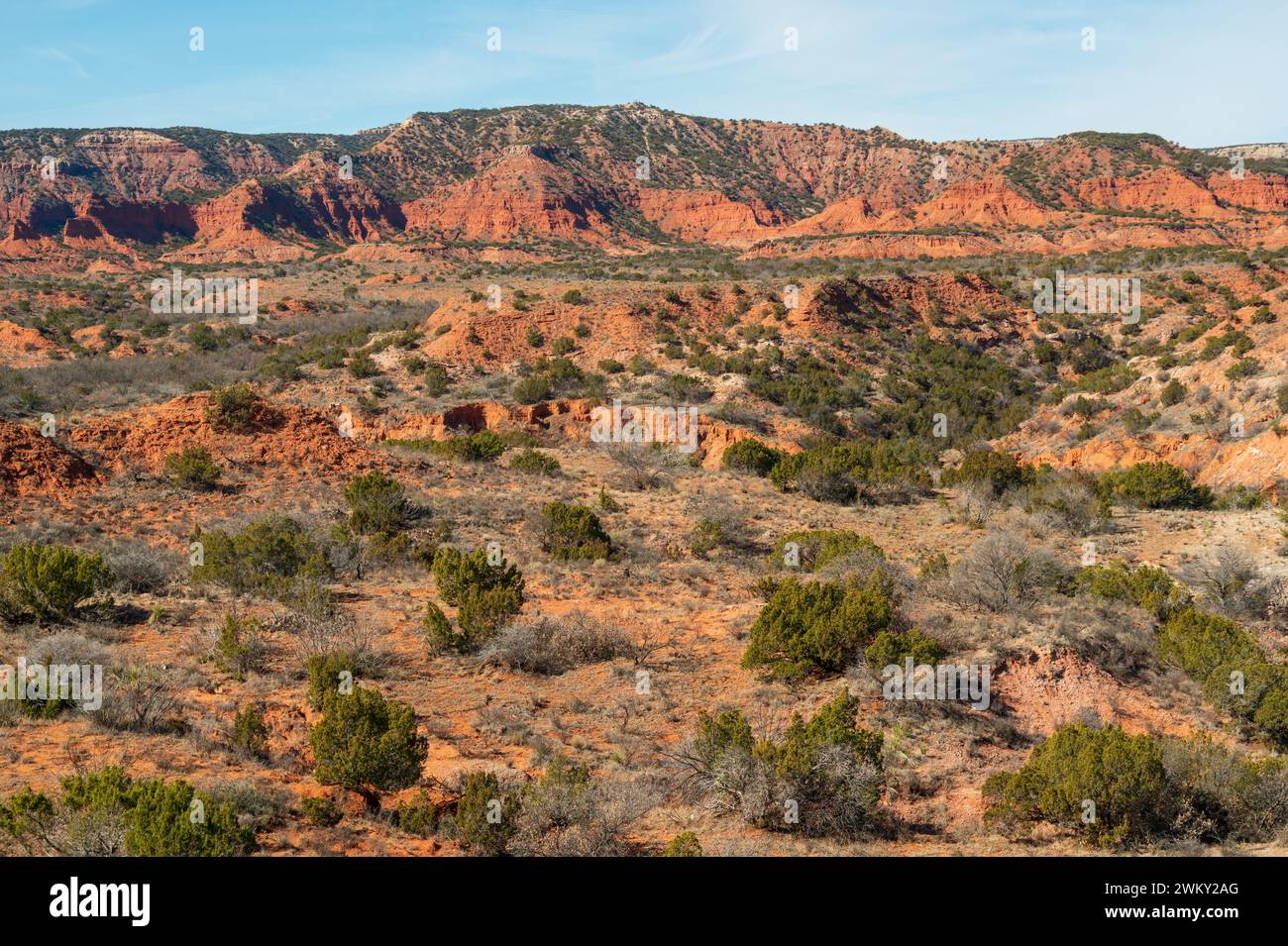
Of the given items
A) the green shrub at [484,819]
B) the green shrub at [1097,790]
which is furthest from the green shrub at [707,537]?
the green shrub at [484,819]

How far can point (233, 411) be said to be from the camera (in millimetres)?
20859

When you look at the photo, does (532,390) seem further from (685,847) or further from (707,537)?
(685,847)

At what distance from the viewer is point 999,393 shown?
36000mm

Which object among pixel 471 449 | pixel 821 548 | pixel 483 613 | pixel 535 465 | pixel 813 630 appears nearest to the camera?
pixel 813 630

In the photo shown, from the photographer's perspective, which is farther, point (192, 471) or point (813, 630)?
point (192, 471)

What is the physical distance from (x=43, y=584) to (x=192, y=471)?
7039mm

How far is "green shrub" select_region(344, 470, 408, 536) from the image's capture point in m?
17.0

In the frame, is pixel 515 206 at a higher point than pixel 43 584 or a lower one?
higher

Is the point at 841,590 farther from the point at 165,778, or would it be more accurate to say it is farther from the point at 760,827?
the point at 165,778

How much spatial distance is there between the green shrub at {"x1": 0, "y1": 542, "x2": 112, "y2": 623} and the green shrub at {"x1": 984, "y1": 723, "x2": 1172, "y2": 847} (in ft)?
39.9

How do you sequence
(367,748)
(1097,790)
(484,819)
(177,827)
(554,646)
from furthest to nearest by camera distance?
(554,646) < (367,748) < (1097,790) < (484,819) < (177,827)

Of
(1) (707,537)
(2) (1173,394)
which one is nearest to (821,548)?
(1) (707,537)

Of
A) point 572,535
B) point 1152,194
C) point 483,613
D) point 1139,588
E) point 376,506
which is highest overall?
point 1152,194

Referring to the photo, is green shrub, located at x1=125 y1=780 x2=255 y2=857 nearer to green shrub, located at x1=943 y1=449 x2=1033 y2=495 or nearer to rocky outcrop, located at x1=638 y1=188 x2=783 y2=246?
green shrub, located at x1=943 y1=449 x2=1033 y2=495
